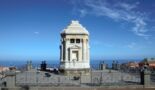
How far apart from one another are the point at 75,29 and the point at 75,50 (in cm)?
379

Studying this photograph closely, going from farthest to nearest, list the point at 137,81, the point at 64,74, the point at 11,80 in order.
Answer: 1. the point at 64,74
2. the point at 137,81
3. the point at 11,80

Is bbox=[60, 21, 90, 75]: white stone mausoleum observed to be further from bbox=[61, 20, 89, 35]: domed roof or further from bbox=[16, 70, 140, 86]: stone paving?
bbox=[16, 70, 140, 86]: stone paving

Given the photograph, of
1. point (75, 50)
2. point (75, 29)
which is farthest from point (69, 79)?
point (75, 29)

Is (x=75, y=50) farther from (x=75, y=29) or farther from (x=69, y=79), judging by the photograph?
(x=69, y=79)

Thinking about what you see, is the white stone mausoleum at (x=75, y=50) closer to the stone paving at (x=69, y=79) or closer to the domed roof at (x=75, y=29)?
the domed roof at (x=75, y=29)

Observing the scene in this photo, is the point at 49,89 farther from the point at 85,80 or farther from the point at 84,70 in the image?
Answer: the point at 84,70

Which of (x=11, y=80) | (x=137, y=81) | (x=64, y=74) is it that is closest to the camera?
(x=11, y=80)

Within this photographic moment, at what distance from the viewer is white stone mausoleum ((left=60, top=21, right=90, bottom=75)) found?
62344 mm

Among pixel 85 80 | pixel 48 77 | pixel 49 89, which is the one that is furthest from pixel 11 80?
pixel 85 80

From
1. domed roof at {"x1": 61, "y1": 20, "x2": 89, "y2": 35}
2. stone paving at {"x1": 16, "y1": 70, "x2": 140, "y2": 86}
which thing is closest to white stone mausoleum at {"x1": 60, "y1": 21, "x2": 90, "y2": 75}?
domed roof at {"x1": 61, "y1": 20, "x2": 89, "y2": 35}

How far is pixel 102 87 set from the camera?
49656 millimetres

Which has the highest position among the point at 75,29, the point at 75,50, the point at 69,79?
the point at 75,29

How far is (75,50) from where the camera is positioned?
209 feet

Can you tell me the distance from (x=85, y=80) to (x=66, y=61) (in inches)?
338
